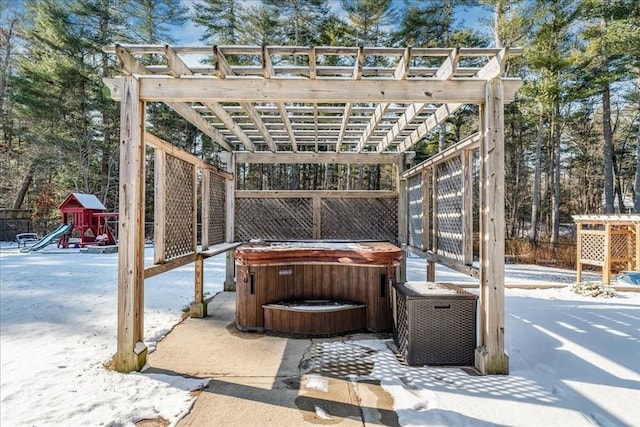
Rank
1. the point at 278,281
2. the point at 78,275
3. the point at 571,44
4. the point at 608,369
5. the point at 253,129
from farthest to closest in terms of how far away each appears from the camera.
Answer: the point at 571,44 < the point at 78,275 < the point at 253,129 < the point at 278,281 < the point at 608,369

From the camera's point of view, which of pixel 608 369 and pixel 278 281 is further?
pixel 278 281

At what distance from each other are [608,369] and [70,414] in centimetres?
370

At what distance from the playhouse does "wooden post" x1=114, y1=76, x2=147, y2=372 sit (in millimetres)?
9958

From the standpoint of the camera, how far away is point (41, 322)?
13.3ft

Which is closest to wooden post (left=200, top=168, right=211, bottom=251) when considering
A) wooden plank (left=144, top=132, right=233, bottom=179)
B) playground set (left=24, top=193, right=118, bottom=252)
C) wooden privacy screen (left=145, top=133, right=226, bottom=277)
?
wooden privacy screen (left=145, top=133, right=226, bottom=277)

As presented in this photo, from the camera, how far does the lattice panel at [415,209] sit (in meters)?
4.97

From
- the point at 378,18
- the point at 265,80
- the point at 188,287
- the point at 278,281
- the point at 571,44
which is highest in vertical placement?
the point at 378,18

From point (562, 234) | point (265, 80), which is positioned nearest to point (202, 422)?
point (265, 80)

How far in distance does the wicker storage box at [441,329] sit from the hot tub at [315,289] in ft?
2.76

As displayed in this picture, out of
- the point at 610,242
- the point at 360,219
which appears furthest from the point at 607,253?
the point at 360,219

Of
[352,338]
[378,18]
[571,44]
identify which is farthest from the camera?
[378,18]

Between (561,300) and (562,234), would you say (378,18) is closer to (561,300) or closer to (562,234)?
(561,300)

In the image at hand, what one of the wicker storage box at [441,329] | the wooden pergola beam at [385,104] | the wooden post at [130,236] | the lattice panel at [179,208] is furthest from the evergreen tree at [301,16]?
the wicker storage box at [441,329]

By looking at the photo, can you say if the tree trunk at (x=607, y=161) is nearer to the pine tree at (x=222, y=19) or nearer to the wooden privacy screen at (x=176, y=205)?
the wooden privacy screen at (x=176, y=205)
